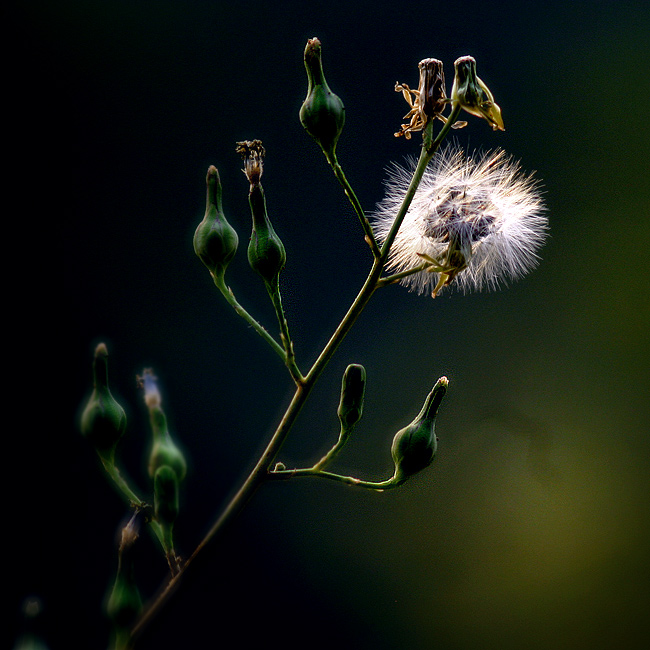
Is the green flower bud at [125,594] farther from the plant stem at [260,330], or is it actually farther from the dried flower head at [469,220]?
the dried flower head at [469,220]

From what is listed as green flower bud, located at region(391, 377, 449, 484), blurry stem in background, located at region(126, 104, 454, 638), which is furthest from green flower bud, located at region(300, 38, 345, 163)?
green flower bud, located at region(391, 377, 449, 484)

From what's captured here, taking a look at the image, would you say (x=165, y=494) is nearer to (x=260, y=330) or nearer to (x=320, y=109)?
(x=260, y=330)

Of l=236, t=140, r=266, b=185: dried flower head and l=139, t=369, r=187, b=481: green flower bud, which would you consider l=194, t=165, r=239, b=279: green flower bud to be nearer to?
l=236, t=140, r=266, b=185: dried flower head

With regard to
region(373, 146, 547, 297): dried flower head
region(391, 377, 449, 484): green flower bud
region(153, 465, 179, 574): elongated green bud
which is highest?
region(373, 146, 547, 297): dried flower head

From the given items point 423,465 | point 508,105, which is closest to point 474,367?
point 508,105

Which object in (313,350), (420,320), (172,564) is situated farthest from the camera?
(420,320)

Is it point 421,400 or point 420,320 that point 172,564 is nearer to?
point 421,400

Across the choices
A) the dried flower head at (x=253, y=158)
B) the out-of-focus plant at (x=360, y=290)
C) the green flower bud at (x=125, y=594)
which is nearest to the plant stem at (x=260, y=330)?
the out-of-focus plant at (x=360, y=290)
